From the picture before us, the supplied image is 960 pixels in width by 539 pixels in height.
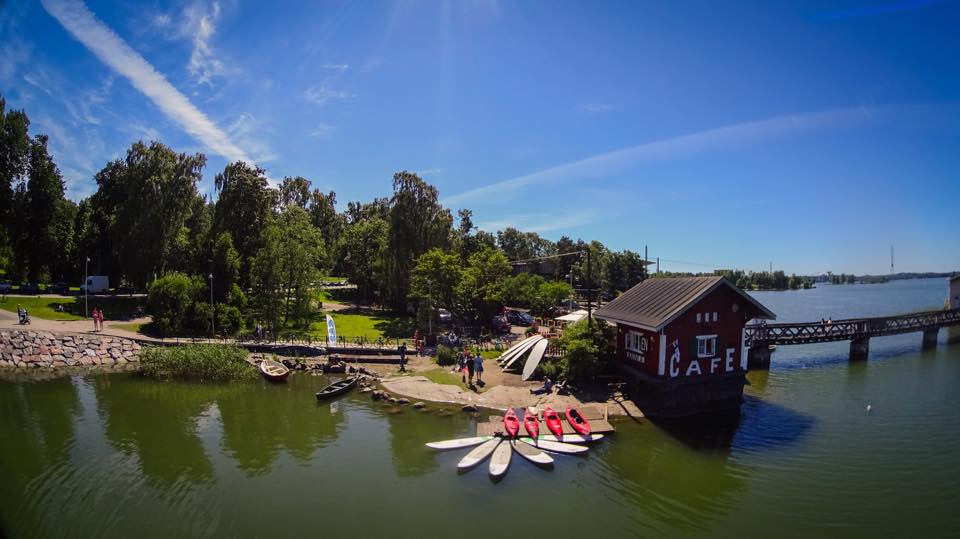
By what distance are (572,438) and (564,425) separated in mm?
1689

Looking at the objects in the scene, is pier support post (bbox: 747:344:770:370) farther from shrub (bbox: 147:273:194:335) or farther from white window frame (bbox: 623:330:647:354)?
shrub (bbox: 147:273:194:335)

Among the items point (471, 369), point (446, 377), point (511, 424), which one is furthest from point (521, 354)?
point (511, 424)

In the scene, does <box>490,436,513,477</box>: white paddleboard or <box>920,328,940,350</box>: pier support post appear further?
<box>920,328,940,350</box>: pier support post

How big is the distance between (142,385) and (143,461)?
1485 cm

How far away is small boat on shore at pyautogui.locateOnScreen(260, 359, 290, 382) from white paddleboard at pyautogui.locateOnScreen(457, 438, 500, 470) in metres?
18.8

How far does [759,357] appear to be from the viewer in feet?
123

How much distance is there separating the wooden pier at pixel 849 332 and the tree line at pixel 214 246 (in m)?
21.7

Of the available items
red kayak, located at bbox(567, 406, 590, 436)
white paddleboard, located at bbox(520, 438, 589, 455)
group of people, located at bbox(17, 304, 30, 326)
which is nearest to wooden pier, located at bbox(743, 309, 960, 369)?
red kayak, located at bbox(567, 406, 590, 436)

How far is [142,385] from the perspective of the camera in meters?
30.7

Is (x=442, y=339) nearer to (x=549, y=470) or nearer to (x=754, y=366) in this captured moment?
(x=549, y=470)

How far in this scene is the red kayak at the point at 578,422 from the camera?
71.1 feet

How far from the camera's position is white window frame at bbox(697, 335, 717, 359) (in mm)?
25320

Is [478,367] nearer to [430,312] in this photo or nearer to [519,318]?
[430,312]

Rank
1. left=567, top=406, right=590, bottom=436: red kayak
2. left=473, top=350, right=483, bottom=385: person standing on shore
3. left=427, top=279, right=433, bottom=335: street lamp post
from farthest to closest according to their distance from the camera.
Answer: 1. left=427, top=279, right=433, bottom=335: street lamp post
2. left=473, top=350, right=483, bottom=385: person standing on shore
3. left=567, top=406, right=590, bottom=436: red kayak
